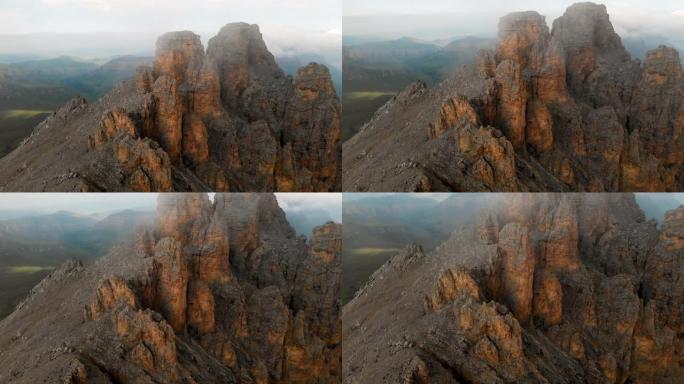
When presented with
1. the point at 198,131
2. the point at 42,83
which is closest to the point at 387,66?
the point at 198,131

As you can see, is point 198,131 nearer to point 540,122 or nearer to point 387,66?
point 387,66

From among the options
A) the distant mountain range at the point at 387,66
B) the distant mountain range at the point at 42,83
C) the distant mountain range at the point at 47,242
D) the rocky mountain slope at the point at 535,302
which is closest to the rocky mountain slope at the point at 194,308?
the distant mountain range at the point at 47,242

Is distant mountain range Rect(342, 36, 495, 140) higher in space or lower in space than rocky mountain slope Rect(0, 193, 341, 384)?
higher

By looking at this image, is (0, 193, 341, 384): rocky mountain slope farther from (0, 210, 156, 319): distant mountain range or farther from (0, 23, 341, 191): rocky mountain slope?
(0, 23, 341, 191): rocky mountain slope

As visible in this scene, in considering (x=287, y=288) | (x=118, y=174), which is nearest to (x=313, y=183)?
(x=287, y=288)

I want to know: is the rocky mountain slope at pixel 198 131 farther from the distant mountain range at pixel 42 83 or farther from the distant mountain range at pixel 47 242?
the distant mountain range at pixel 47 242

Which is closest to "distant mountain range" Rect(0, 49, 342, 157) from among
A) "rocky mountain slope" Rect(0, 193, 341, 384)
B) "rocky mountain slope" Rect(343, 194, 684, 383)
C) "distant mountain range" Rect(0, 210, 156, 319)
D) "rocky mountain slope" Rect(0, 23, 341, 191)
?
"rocky mountain slope" Rect(0, 23, 341, 191)
